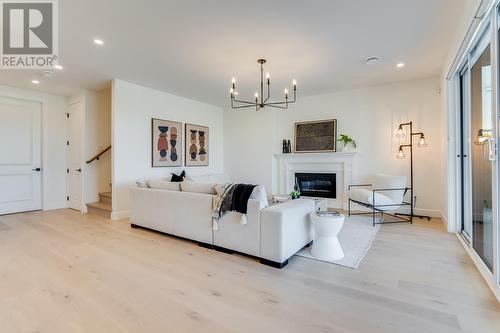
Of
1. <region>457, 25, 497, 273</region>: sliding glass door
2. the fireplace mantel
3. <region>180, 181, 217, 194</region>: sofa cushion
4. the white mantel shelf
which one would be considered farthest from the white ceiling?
<region>180, 181, 217, 194</region>: sofa cushion

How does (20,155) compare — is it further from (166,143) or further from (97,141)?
(166,143)

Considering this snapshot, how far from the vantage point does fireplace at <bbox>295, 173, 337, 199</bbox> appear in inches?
215

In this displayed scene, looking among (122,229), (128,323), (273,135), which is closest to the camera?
(128,323)

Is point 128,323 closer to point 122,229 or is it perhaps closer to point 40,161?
point 122,229

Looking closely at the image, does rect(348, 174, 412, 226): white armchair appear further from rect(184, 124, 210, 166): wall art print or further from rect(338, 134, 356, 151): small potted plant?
Answer: rect(184, 124, 210, 166): wall art print

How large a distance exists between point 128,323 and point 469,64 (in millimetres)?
4134

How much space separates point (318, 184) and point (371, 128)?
163 centimetres

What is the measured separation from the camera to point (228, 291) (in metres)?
2.00

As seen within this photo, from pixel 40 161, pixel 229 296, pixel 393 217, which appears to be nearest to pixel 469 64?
pixel 393 217

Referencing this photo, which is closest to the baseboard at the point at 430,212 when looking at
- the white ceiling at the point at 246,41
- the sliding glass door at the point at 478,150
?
the sliding glass door at the point at 478,150

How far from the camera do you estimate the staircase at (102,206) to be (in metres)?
4.62

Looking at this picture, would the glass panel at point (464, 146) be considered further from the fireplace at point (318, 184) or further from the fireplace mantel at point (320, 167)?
the fireplace at point (318, 184)

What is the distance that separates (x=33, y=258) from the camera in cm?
268

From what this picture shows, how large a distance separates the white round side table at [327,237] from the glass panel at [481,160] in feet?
4.20
